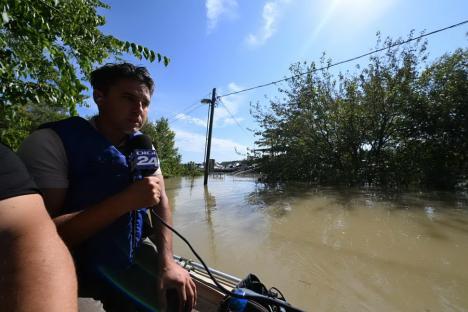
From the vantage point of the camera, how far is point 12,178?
72cm

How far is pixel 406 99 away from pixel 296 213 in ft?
31.4

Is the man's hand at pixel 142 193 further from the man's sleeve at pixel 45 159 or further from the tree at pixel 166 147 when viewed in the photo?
the tree at pixel 166 147

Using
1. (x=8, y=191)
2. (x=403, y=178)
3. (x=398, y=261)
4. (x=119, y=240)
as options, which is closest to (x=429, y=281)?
(x=398, y=261)

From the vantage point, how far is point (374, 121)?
1405cm

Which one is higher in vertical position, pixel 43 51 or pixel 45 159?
pixel 43 51

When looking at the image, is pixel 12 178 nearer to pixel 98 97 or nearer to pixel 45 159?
pixel 45 159

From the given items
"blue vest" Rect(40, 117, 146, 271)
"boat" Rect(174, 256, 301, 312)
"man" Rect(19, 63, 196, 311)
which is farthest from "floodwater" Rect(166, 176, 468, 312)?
"blue vest" Rect(40, 117, 146, 271)

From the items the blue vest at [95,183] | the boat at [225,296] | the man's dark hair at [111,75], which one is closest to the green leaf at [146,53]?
the man's dark hair at [111,75]

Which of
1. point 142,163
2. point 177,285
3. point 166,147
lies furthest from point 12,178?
point 166,147

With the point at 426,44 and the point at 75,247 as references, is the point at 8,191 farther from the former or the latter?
the point at 426,44

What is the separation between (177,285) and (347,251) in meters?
4.12

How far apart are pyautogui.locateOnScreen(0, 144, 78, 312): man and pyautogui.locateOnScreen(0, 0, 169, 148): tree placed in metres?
1.93

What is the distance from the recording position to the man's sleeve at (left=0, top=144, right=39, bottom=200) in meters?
0.70

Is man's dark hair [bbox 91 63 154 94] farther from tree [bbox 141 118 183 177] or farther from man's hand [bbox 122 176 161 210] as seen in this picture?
tree [bbox 141 118 183 177]
